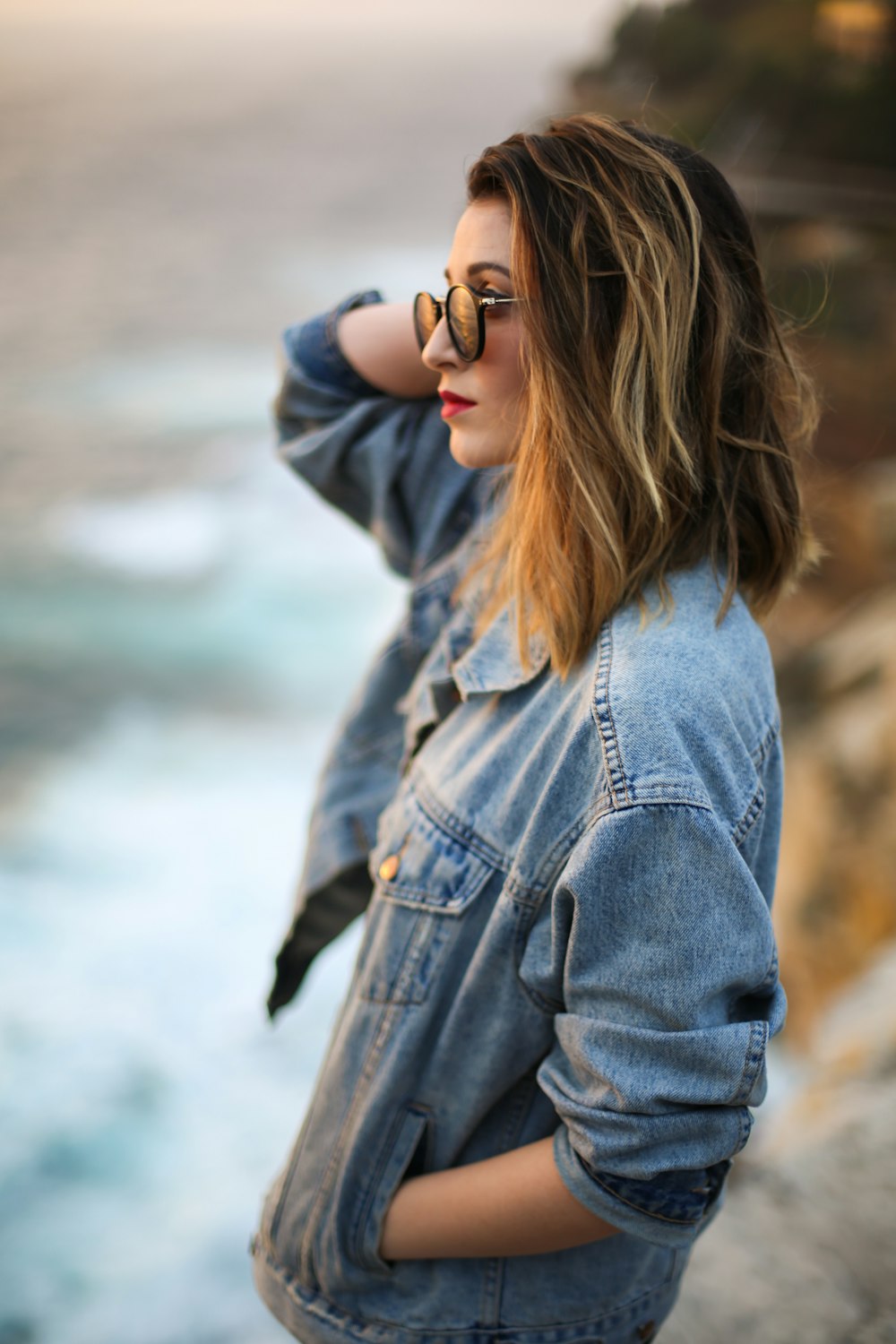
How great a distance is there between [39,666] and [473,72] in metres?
15.8

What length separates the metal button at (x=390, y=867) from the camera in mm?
1058

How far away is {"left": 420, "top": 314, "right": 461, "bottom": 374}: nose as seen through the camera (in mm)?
1020

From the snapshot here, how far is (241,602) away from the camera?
9.65 metres

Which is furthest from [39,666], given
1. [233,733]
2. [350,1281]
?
[350,1281]

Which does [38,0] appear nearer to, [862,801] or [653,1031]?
[862,801]

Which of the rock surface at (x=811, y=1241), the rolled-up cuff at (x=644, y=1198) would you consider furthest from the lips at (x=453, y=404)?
the rock surface at (x=811, y=1241)

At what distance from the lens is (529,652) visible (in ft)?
3.27

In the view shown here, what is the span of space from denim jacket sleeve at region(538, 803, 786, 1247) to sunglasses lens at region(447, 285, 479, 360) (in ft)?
1.53

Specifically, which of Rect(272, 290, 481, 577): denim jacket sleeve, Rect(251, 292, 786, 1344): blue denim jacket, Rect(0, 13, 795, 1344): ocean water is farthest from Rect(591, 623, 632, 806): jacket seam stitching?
Rect(0, 13, 795, 1344): ocean water

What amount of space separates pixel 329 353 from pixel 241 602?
8.54 m

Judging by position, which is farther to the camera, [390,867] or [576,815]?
[390,867]

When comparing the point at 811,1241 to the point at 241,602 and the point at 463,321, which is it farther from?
the point at 241,602

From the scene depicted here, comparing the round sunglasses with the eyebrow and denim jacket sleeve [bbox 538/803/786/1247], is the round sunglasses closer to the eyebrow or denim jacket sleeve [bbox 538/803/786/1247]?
the eyebrow

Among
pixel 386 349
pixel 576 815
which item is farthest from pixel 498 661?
pixel 386 349
